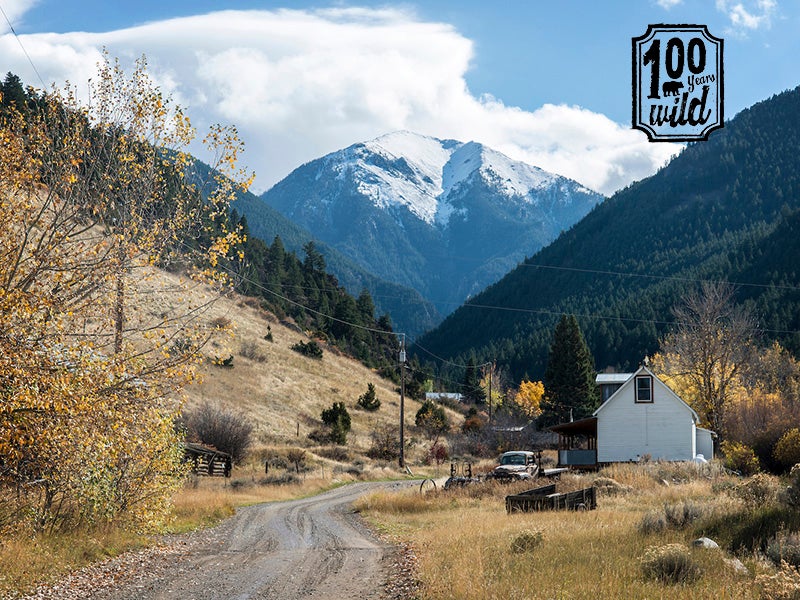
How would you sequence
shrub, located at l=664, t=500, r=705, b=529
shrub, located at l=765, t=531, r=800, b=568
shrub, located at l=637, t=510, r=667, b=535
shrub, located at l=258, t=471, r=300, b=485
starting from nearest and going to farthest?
shrub, located at l=765, t=531, r=800, b=568 → shrub, located at l=637, t=510, r=667, b=535 → shrub, located at l=664, t=500, r=705, b=529 → shrub, located at l=258, t=471, r=300, b=485

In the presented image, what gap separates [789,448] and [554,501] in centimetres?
1930

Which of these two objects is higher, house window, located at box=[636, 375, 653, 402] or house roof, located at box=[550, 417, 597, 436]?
house window, located at box=[636, 375, 653, 402]

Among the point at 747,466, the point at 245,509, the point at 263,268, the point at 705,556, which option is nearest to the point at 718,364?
the point at 747,466

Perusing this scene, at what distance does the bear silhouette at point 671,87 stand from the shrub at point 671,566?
11.6 metres

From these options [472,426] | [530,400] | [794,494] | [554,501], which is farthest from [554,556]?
[530,400]

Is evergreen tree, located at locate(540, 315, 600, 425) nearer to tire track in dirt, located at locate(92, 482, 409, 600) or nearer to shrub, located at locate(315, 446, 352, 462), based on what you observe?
shrub, located at locate(315, 446, 352, 462)

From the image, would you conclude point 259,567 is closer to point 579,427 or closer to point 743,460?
point 743,460

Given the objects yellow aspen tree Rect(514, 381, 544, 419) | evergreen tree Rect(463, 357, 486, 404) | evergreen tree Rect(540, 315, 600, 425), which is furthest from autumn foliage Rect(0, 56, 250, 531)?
evergreen tree Rect(463, 357, 486, 404)

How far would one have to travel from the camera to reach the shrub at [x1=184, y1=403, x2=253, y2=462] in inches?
1928

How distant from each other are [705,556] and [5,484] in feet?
45.1

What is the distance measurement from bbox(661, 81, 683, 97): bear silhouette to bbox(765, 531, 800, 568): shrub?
10.8 meters

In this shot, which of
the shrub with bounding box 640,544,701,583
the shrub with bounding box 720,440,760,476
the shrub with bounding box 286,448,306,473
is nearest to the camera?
the shrub with bounding box 640,544,701,583

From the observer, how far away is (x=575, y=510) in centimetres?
2302

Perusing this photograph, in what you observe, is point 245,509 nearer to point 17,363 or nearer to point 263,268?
point 17,363
